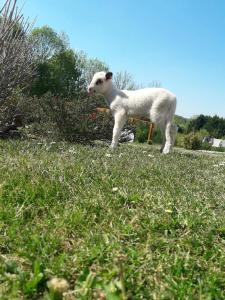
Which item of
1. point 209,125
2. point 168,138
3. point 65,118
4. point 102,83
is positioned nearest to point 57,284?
point 168,138

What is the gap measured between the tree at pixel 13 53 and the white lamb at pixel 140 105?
158 cm

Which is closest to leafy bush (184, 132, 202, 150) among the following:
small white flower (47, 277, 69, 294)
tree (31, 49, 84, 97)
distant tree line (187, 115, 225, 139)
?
distant tree line (187, 115, 225, 139)

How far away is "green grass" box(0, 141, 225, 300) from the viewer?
162 centimetres

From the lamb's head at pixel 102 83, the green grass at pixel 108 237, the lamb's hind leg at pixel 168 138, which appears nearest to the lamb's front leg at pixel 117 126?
the lamb's head at pixel 102 83

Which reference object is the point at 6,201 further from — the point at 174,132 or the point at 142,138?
the point at 142,138

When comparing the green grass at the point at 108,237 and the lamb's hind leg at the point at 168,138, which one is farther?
the lamb's hind leg at the point at 168,138

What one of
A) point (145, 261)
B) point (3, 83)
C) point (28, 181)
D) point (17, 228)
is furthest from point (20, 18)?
point (145, 261)

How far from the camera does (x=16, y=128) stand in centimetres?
950

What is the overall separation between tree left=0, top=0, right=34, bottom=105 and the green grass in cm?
426

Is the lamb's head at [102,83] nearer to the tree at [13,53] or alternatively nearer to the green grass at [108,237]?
the tree at [13,53]

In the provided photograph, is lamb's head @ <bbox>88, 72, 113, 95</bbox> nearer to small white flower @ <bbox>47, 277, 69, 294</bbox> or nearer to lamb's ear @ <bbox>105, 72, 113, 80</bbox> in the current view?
lamb's ear @ <bbox>105, 72, 113, 80</bbox>

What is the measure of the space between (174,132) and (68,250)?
6425 millimetres

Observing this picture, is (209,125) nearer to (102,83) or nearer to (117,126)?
(102,83)

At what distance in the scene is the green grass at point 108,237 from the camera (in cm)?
162
